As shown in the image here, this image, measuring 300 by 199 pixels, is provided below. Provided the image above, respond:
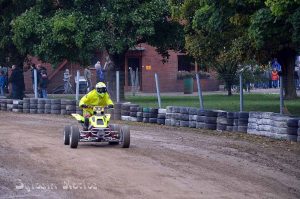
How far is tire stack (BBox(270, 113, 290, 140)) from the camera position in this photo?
61.7ft

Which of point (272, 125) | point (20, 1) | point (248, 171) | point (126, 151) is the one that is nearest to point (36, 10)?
point (20, 1)

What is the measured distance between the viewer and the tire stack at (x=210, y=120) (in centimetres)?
2145

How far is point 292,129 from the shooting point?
1845 centimetres

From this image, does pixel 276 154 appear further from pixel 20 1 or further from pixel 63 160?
pixel 20 1

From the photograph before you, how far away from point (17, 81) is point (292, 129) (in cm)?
1807

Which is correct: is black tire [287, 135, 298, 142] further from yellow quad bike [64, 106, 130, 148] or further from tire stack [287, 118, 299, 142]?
yellow quad bike [64, 106, 130, 148]

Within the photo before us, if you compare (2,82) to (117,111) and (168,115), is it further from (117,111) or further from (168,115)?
(168,115)

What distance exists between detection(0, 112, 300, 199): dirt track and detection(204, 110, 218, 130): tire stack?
2113mm

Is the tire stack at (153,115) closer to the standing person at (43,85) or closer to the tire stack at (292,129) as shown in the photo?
the tire stack at (292,129)

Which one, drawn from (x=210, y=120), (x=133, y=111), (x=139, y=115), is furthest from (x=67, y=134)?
(x=133, y=111)

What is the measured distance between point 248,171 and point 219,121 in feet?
26.8

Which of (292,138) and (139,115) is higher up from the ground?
(139,115)

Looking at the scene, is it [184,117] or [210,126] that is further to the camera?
[184,117]

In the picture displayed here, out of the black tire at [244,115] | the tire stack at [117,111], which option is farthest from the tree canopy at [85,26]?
the black tire at [244,115]
